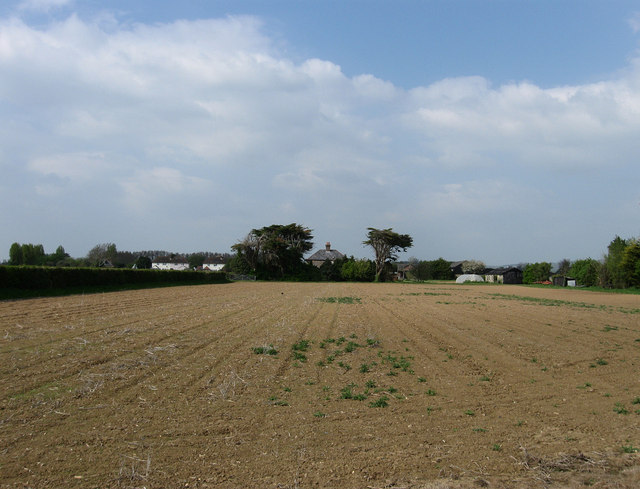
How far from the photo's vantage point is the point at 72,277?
2917cm

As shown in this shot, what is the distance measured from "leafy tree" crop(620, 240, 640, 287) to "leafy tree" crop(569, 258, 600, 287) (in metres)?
7.19

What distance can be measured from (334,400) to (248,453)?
7.24 feet

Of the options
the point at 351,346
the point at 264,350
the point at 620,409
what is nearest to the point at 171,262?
the point at 351,346

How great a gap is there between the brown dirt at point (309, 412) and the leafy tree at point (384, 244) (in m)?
64.7

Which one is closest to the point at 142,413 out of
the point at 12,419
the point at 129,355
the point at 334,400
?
the point at 12,419

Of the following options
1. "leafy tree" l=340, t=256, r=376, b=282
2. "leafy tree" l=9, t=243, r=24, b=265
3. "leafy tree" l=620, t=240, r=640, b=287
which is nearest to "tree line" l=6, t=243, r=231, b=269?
"leafy tree" l=9, t=243, r=24, b=265

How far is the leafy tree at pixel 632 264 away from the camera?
4975 centimetres

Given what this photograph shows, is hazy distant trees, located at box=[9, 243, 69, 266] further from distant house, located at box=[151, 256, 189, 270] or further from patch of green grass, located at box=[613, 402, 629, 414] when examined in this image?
patch of green grass, located at box=[613, 402, 629, 414]

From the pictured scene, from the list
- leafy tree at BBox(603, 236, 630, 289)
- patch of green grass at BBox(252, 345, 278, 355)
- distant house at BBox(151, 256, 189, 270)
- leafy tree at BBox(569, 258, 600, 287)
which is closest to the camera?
patch of green grass at BBox(252, 345, 278, 355)

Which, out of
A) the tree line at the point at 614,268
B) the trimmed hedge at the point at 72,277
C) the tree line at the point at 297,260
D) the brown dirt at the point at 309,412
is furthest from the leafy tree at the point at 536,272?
the brown dirt at the point at 309,412

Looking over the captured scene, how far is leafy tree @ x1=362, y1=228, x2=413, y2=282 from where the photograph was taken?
7694 cm

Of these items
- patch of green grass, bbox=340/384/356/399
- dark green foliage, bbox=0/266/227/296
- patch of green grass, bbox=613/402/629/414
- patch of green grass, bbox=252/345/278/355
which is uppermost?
dark green foliage, bbox=0/266/227/296

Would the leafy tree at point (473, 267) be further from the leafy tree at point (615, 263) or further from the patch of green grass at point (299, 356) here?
the patch of green grass at point (299, 356)

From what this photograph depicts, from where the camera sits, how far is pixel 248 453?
4.87 meters
